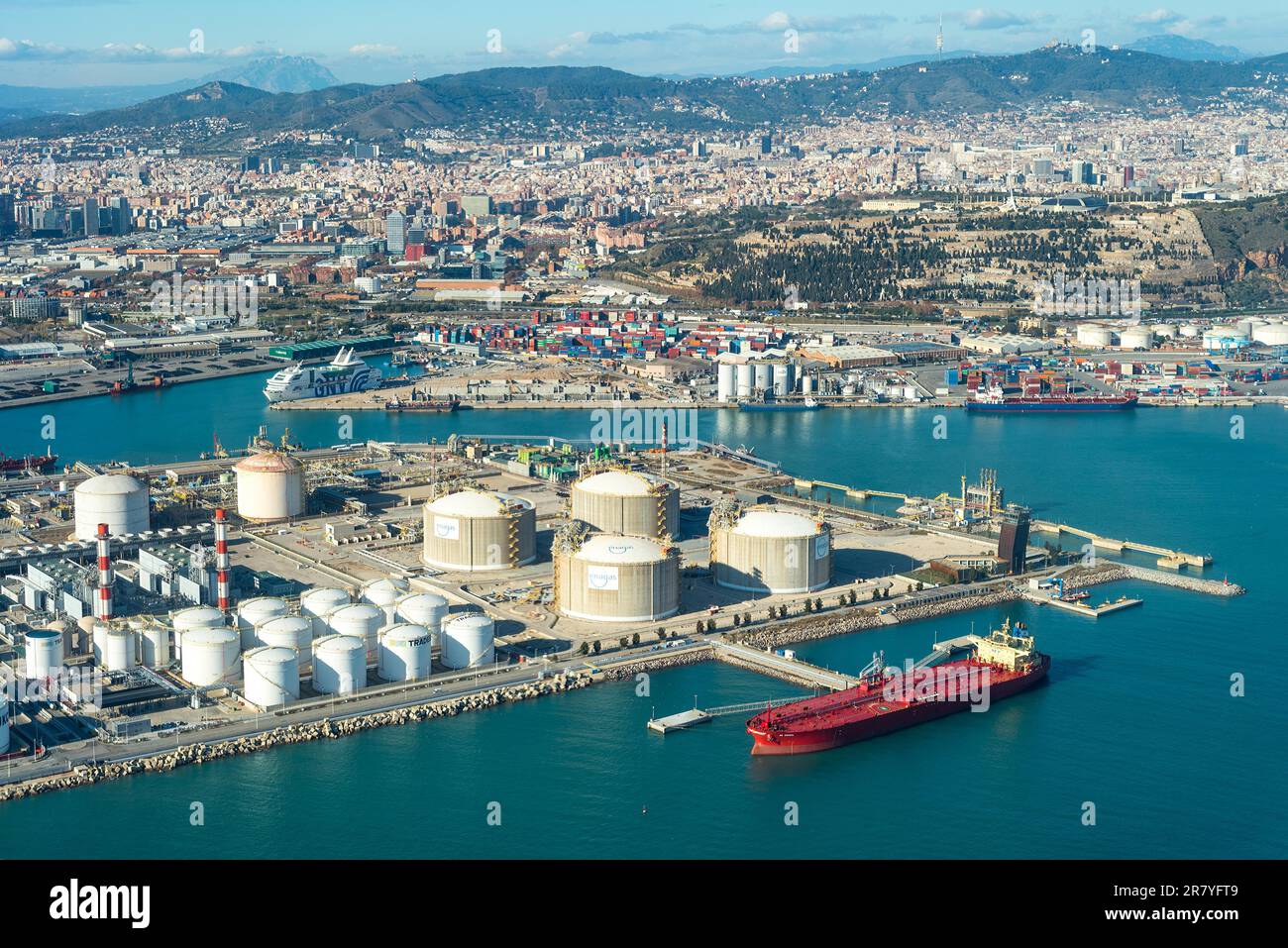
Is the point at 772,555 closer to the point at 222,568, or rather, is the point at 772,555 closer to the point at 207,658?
the point at 222,568

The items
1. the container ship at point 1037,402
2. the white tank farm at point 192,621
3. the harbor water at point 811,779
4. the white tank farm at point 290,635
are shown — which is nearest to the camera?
the harbor water at point 811,779

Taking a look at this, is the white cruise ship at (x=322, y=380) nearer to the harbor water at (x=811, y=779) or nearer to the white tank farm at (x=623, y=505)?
the white tank farm at (x=623, y=505)

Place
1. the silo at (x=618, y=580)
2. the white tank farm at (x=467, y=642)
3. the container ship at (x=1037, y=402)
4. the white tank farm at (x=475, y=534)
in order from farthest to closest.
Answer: the container ship at (x=1037, y=402), the white tank farm at (x=475, y=534), the silo at (x=618, y=580), the white tank farm at (x=467, y=642)

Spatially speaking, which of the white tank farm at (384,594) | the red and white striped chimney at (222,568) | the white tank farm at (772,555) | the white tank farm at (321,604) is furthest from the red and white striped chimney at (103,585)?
the white tank farm at (772,555)

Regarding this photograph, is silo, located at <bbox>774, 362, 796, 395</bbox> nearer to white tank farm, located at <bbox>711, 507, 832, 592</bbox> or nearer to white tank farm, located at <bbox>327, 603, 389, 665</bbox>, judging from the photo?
white tank farm, located at <bbox>711, 507, 832, 592</bbox>

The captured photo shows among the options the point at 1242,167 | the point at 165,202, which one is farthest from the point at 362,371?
the point at 1242,167

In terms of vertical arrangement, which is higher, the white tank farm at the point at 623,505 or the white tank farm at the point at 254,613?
the white tank farm at the point at 623,505
